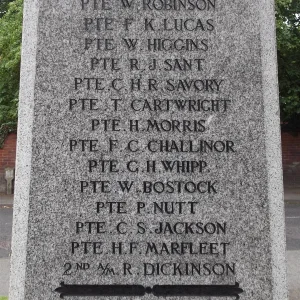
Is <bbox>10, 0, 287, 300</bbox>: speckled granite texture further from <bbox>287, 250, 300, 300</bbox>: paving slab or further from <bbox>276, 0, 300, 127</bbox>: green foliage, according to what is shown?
<bbox>276, 0, 300, 127</bbox>: green foliage

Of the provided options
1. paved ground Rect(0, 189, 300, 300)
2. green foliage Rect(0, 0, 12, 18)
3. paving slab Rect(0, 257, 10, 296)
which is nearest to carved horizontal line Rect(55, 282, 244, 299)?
paved ground Rect(0, 189, 300, 300)

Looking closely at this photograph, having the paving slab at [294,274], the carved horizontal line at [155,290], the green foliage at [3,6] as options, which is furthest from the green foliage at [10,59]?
the carved horizontal line at [155,290]

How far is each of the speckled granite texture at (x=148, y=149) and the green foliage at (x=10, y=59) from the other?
11919 millimetres

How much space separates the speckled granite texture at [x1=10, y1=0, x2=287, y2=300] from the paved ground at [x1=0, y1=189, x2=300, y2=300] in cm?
257

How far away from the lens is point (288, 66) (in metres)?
16.2

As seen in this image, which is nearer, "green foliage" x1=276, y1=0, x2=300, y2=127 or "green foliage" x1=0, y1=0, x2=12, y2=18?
"green foliage" x1=276, y1=0, x2=300, y2=127

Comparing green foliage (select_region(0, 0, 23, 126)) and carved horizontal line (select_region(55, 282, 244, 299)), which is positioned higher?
green foliage (select_region(0, 0, 23, 126))

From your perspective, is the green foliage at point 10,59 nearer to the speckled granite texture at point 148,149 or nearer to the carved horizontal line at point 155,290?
the speckled granite texture at point 148,149

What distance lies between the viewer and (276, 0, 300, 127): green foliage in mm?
15273

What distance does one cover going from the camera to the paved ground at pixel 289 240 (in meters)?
5.70

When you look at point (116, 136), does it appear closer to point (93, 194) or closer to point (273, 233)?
point (93, 194)

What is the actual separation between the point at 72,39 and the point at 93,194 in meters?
1.18

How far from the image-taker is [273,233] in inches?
120

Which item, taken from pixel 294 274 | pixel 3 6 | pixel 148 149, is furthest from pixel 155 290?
pixel 3 6
